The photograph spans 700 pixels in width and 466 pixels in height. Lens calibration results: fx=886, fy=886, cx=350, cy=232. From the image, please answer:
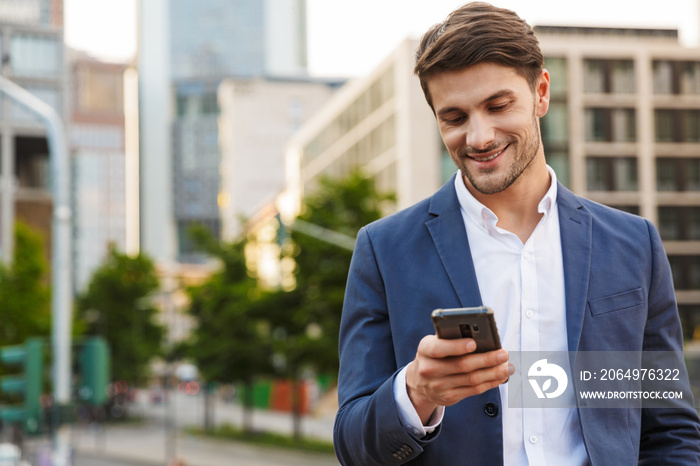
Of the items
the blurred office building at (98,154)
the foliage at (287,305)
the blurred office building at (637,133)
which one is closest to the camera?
the foliage at (287,305)

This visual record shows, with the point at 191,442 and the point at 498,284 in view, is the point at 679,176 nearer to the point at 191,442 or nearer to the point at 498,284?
the point at 191,442

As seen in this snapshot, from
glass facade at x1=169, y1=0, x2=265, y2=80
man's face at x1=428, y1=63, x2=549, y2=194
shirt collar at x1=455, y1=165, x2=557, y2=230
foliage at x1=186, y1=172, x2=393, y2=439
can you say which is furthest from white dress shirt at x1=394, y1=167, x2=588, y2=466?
glass facade at x1=169, y1=0, x2=265, y2=80

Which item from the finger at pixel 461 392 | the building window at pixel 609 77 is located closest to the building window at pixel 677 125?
the building window at pixel 609 77

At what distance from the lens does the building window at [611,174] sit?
149 feet

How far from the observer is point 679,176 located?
1807 inches

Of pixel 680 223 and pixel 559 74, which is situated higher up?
pixel 559 74

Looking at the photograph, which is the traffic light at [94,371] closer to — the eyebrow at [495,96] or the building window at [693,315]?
the eyebrow at [495,96]

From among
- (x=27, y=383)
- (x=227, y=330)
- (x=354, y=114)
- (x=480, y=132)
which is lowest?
(x=227, y=330)

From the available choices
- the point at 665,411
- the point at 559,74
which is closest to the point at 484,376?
the point at 665,411

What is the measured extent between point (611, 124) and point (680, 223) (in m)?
6.19

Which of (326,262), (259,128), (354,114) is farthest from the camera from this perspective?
(259,128)

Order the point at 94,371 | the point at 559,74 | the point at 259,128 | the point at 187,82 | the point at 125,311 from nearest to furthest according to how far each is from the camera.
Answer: the point at 94,371 < the point at 559,74 < the point at 125,311 < the point at 259,128 < the point at 187,82

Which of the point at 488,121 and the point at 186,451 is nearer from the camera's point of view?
the point at 488,121

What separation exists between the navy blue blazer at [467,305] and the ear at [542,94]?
0.65 feet
